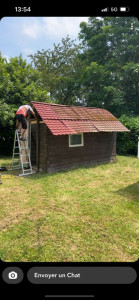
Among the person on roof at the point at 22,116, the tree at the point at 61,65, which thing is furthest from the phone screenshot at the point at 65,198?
the tree at the point at 61,65

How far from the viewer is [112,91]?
1755cm

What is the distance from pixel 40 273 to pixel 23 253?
1.71 m

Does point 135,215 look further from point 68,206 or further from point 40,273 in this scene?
point 40,273

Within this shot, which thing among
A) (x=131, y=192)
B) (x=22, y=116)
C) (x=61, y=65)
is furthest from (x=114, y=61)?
(x=131, y=192)

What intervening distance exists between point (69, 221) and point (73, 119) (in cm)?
646

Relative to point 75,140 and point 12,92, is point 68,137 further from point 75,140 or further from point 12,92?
point 12,92

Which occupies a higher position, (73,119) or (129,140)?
(73,119)

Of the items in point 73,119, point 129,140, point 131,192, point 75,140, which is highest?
point 73,119

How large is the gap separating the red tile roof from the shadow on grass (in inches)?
145

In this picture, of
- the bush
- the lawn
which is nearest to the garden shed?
the lawn

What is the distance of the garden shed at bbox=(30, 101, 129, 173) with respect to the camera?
25.7 ft

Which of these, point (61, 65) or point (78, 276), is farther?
point (61, 65)

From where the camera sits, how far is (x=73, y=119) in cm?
912
